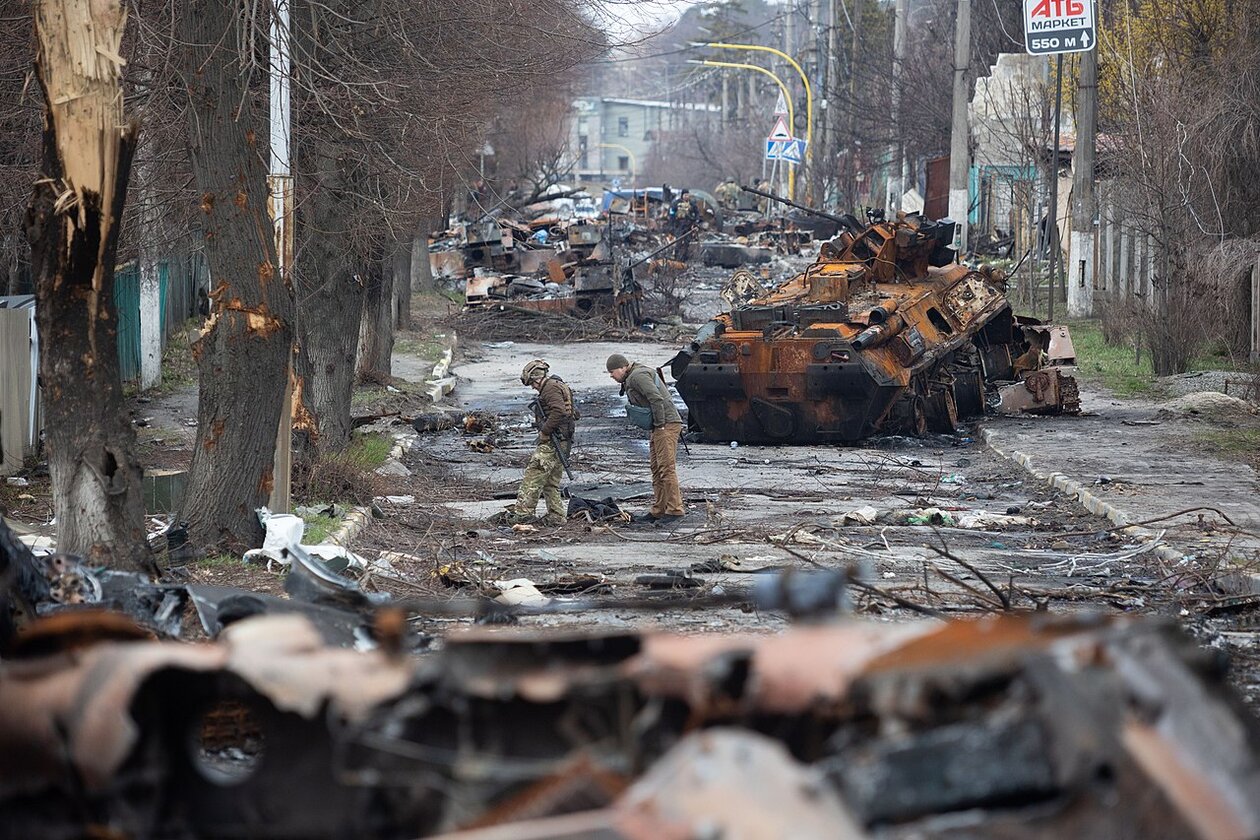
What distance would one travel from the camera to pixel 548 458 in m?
13.6

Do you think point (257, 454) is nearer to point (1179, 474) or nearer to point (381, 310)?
point (1179, 474)

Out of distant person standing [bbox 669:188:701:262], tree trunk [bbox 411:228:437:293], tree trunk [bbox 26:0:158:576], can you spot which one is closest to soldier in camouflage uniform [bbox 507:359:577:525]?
tree trunk [bbox 26:0:158:576]

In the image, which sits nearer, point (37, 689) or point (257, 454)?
point (37, 689)

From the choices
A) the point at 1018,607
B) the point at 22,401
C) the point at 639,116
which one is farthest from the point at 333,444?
the point at 639,116

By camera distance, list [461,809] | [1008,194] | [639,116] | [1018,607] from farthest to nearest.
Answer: [639,116] → [1008,194] → [1018,607] → [461,809]

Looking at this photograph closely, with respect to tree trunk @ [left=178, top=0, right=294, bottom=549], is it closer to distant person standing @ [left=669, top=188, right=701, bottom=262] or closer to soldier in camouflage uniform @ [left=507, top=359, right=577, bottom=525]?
soldier in camouflage uniform @ [left=507, top=359, right=577, bottom=525]

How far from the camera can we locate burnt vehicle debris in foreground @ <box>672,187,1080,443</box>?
18109mm

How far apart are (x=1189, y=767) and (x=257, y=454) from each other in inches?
328

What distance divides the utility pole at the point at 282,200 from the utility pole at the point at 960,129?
742 inches

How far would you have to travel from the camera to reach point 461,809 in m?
2.87

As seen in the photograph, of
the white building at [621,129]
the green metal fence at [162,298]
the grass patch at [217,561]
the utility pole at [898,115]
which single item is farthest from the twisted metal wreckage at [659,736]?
the white building at [621,129]

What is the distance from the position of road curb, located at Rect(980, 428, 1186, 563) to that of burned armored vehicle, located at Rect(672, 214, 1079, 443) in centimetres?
168

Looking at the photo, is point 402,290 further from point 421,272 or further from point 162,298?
point 421,272

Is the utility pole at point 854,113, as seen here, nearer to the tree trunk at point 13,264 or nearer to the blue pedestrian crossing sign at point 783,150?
the blue pedestrian crossing sign at point 783,150
